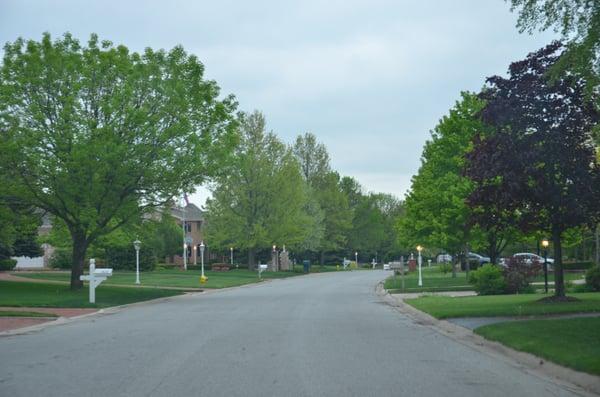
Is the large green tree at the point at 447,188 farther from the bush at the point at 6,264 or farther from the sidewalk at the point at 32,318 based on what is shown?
the bush at the point at 6,264

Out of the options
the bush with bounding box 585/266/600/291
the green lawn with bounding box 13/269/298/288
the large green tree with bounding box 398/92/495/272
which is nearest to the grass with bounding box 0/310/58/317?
the bush with bounding box 585/266/600/291

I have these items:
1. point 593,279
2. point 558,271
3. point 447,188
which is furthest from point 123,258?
point 558,271

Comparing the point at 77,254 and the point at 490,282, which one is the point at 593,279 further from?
the point at 77,254

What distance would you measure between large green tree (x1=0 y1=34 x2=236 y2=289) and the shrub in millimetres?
12854

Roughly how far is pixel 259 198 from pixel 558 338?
49564 mm

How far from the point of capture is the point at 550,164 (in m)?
19.7

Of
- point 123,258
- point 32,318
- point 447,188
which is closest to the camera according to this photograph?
point 32,318

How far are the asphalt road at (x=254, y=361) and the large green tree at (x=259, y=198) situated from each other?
41996 millimetres

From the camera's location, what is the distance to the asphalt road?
29.5ft

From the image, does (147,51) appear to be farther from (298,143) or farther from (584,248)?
(298,143)

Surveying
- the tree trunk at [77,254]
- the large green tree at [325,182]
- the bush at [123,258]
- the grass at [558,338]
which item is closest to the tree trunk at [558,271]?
the grass at [558,338]

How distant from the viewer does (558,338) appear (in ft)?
41.2

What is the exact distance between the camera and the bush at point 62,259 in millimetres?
63562

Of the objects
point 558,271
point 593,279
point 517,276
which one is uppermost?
point 558,271
